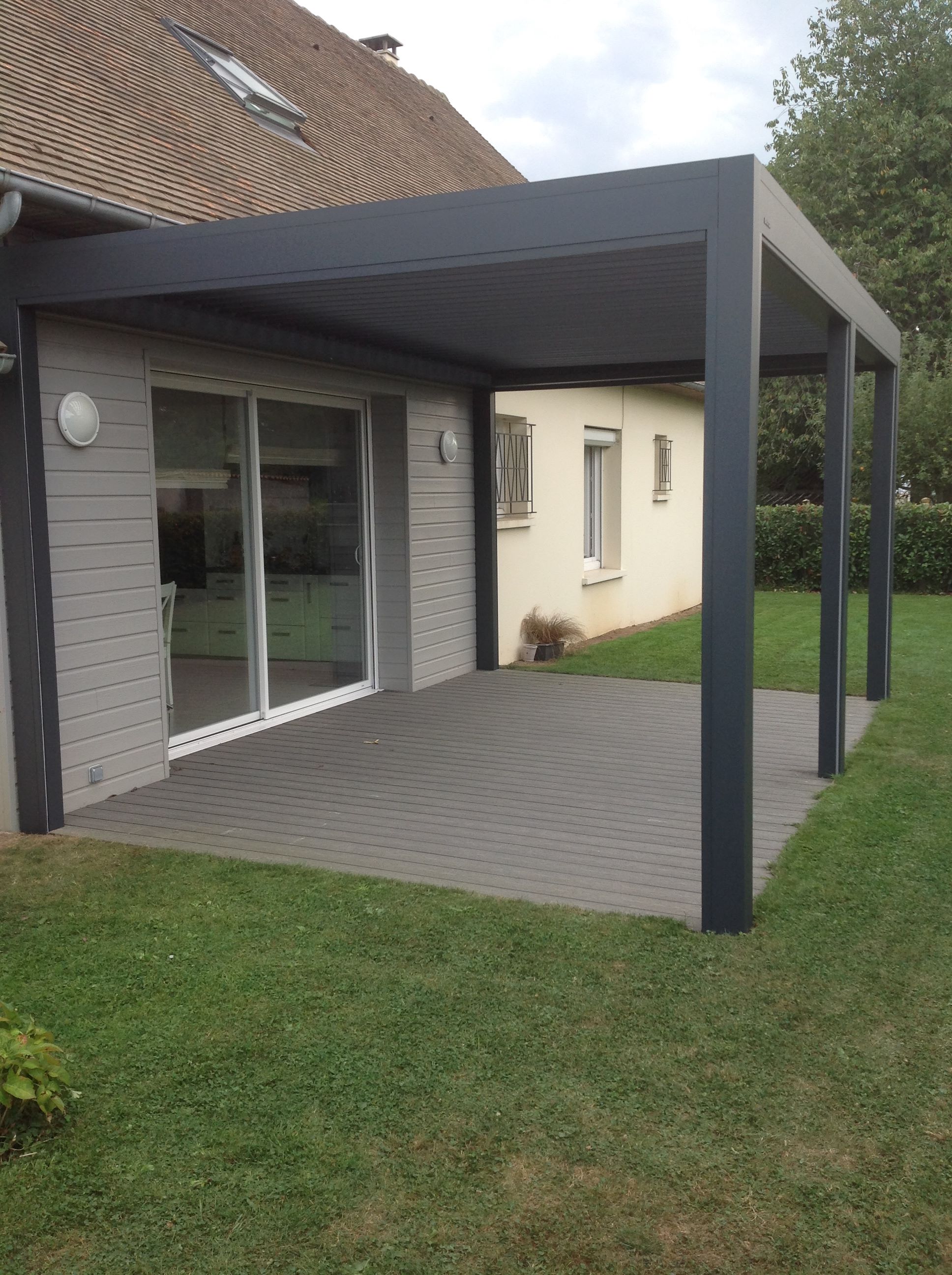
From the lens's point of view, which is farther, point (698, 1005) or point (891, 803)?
point (891, 803)

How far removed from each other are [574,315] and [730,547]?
2.99m

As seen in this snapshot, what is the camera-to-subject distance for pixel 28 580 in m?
5.31

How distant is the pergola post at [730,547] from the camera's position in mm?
3816

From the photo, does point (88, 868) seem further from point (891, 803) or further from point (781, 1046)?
point (891, 803)

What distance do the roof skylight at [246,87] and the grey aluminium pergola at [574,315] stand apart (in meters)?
2.25

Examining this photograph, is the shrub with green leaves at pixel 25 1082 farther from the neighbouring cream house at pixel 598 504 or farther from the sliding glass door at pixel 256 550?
the neighbouring cream house at pixel 598 504

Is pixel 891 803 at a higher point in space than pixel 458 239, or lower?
lower

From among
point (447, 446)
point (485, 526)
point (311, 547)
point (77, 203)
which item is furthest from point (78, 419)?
point (485, 526)

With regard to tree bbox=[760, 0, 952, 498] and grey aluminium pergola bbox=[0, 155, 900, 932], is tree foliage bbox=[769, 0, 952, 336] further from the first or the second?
grey aluminium pergola bbox=[0, 155, 900, 932]

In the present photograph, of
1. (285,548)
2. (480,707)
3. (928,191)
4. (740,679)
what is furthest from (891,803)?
(928,191)

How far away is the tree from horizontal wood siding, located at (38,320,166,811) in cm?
2035

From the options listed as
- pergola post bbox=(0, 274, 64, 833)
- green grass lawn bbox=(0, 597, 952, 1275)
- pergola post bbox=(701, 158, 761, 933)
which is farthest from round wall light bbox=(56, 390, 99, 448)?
pergola post bbox=(701, 158, 761, 933)

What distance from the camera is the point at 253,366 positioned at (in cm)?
716

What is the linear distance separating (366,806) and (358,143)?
649 cm
